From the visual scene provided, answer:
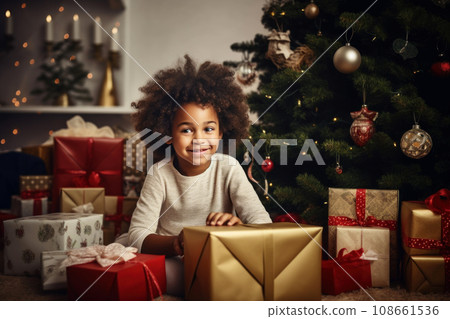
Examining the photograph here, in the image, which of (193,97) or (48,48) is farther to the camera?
(48,48)

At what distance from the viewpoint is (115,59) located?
1.73 meters

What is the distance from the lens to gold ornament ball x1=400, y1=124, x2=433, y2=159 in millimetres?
1008

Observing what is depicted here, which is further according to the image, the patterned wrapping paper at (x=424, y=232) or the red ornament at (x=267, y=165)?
the red ornament at (x=267, y=165)

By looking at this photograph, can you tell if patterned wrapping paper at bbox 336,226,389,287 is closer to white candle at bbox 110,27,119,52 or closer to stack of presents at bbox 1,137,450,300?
stack of presents at bbox 1,137,450,300

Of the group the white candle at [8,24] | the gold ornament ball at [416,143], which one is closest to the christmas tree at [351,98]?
the gold ornament ball at [416,143]

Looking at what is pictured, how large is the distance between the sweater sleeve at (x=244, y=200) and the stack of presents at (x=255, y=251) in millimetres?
179

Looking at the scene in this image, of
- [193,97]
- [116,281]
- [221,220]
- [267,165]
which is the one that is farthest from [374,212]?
[116,281]

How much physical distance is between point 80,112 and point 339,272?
127 centimetres

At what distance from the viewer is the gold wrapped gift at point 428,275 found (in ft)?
3.05

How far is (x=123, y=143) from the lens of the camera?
1471 mm

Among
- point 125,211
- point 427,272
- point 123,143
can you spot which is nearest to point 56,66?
point 123,143

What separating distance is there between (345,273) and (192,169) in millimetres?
440

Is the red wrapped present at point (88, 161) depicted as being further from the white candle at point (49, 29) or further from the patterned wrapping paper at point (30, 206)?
the white candle at point (49, 29)

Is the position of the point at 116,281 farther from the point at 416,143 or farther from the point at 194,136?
the point at 416,143
